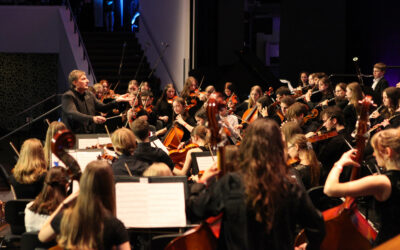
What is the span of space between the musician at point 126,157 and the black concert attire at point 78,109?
1900 millimetres

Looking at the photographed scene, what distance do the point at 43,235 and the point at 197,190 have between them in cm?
89

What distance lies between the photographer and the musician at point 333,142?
566 centimetres

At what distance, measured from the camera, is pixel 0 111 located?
1536 centimetres

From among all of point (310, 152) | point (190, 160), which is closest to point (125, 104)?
point (190, 160)

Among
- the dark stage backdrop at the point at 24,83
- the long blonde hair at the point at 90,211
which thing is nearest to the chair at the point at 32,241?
the long blonde hair at the point at 90,211

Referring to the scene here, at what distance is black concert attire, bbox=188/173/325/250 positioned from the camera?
8.27 ft

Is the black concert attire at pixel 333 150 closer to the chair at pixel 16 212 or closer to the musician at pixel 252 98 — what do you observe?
the musician at pixel 252 98

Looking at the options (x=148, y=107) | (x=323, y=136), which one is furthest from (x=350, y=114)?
(x=148, y=107)

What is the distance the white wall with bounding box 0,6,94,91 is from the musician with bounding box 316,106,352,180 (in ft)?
A: 28.9

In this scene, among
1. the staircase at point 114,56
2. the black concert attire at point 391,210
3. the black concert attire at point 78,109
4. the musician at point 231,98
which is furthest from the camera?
the staircase at point 114,56

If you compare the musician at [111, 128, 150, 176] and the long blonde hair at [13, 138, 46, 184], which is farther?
the musician at [111, 128, 150, 176]

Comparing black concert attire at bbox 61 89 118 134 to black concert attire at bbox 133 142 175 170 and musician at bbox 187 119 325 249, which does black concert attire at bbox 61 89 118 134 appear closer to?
black concert attire at bbox 133 142 175 170

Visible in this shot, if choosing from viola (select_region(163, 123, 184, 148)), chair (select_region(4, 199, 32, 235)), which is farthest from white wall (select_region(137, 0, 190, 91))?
chair (select_region(4, 199, 32, 235))

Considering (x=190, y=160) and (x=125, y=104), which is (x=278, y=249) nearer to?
(x=190, y=160)
